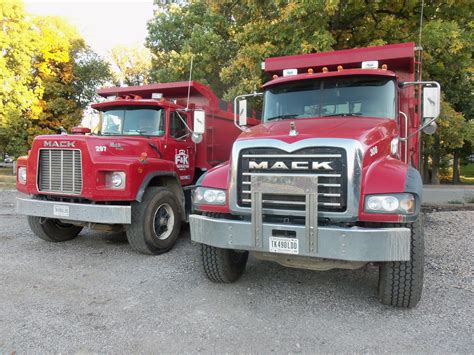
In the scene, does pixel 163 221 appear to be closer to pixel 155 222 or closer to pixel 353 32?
pixel 155 222

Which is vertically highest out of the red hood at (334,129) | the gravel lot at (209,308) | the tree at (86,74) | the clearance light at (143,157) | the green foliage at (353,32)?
the tree at (86,74)

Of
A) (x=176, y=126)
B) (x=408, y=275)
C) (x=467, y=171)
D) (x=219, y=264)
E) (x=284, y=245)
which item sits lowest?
(x=219, y=264)

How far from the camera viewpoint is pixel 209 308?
13.3 feet

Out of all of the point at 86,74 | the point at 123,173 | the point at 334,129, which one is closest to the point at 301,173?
the point at 334,129

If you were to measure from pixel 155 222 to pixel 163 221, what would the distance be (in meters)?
0.21

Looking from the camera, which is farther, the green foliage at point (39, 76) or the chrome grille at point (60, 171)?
the green foliage at point (39, 76)

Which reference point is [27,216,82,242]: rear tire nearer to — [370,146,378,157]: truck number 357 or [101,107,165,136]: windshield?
[101,107,165,136]: windshield

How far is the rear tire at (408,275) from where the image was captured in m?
3.72

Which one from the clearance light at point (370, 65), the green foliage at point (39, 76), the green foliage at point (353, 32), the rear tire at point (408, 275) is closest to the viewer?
the rear tire at point (408, 275)

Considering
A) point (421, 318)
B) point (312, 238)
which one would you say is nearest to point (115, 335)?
point (312, 238)

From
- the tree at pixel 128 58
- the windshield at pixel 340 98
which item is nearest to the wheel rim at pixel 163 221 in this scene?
the windshield at pixel 340 98

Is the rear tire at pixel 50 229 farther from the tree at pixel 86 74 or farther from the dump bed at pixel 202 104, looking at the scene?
the tree at pixel 86 74

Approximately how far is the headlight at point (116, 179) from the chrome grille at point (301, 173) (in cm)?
230

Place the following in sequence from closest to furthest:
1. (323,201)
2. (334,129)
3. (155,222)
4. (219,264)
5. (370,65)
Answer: (323,201) → (334,129) → (219,264) → (370,65) → (155,222)
